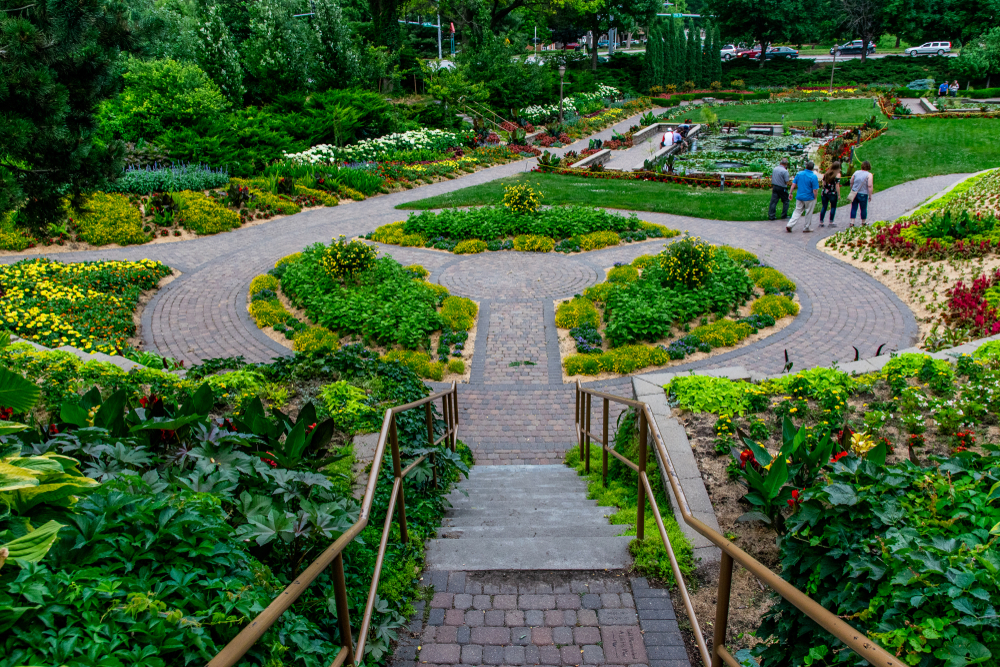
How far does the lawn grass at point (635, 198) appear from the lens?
17469mm

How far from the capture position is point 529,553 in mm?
4145

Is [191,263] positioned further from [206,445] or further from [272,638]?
[272,638]

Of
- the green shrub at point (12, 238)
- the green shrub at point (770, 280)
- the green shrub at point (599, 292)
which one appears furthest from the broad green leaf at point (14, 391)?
the green shrub at point (12, 238)

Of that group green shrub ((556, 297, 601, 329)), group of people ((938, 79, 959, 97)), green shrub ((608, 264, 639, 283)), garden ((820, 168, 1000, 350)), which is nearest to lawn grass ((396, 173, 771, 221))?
garden ((820, 168, 1000, 350))

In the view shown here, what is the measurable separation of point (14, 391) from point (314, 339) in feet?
21.9

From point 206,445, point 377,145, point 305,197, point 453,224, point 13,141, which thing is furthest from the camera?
point 377,145

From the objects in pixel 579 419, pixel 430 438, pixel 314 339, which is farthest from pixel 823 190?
pixel 430 438

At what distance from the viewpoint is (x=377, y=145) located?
24281mm

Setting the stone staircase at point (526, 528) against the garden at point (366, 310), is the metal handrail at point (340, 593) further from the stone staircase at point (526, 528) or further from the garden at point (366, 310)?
the garden at point (366, 310)

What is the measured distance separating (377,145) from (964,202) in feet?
57.5

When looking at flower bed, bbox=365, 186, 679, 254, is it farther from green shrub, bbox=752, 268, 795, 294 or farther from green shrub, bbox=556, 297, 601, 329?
green shrub, bbox=556, 297, 601, 329

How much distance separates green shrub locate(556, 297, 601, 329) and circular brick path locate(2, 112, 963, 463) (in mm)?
208

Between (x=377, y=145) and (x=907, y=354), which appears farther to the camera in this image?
(x=377, y=145)

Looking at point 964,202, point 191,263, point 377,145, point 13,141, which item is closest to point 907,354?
point 13,141
